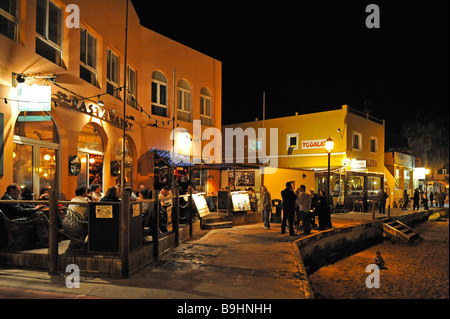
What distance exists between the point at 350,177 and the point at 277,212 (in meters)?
11.1

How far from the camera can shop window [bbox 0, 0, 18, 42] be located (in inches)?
303

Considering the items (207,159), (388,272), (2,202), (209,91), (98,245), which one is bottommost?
(388,272)

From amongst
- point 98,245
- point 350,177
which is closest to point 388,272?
point 98,245

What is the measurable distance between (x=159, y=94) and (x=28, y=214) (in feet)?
34.4

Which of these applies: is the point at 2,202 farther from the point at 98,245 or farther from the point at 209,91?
the point at 209,91

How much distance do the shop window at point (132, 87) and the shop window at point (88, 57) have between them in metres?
2.40

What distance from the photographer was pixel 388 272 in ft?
33.2

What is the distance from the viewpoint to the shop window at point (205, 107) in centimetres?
1881

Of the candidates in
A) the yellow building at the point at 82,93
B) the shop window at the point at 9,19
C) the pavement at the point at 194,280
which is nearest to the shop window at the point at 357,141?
the yellow building at the point at 82,93

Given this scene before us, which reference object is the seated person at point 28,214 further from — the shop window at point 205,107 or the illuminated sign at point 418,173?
the illuminated sign at point 418,173

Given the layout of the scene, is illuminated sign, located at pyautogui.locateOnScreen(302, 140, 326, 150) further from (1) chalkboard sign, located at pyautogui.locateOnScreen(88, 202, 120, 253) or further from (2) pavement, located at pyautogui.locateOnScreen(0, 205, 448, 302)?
(1) chalkboard sign, located at pyautogui.locateOnScreen(88, 202, 120, 253)

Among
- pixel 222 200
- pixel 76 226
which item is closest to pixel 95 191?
pixel 76 226

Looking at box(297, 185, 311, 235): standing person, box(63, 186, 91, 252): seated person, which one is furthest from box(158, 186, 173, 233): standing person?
box(297, 185, 311, 235): standing person

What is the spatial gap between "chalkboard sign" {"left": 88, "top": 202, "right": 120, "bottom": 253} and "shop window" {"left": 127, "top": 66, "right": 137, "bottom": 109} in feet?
27.8
